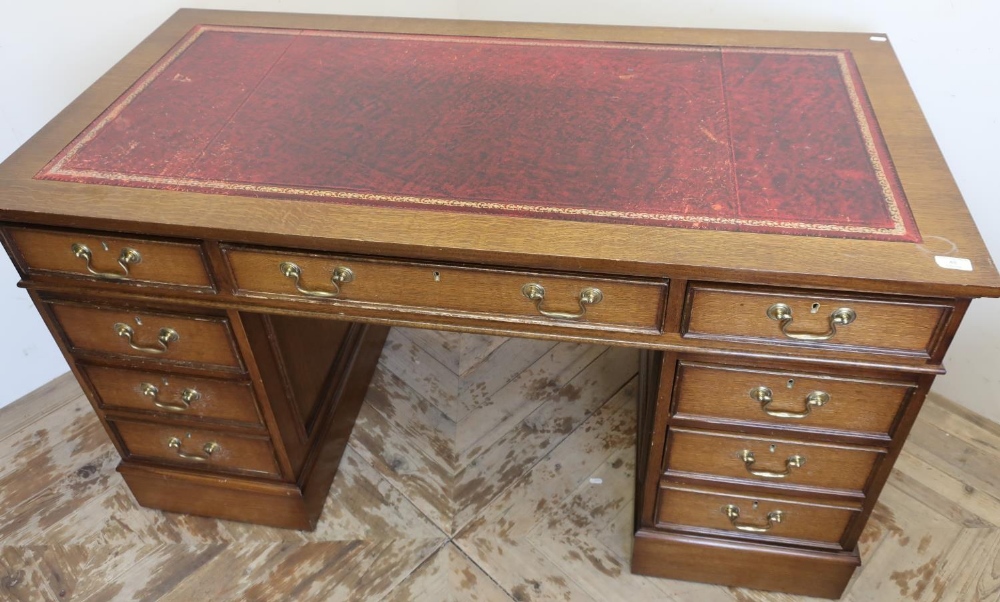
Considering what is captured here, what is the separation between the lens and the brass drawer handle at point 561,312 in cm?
120

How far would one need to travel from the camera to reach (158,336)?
1.45 metres

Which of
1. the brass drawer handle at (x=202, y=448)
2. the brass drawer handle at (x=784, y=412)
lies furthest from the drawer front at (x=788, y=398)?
the brass drawer handle at (x=202, y=448)

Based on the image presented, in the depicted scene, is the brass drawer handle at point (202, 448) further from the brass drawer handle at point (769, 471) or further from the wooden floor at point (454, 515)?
the brass drawer handle at point (769, 471)

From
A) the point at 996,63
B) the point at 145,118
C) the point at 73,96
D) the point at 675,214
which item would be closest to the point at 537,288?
the point at 675,214

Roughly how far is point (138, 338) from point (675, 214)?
39.1 inches

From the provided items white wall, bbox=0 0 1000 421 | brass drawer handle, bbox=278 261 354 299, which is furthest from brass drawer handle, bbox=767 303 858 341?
white wall, bbox=0 0 1000 421

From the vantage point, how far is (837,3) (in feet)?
5.46

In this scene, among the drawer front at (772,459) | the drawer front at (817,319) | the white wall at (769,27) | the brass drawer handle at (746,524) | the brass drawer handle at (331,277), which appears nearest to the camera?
the drawer front at (817,319)

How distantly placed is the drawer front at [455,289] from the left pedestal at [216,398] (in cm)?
17

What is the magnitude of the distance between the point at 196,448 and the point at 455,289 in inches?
30.9

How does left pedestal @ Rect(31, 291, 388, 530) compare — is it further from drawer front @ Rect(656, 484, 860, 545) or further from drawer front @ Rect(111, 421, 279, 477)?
drawer front @ Rect(656, 484, 860, 545)

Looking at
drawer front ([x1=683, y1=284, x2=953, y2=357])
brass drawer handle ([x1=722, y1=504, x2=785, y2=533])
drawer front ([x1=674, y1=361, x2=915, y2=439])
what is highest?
drawer front ([x1=683, y1=284, x2=953, y2=357])

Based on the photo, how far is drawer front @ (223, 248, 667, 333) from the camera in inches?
47.2

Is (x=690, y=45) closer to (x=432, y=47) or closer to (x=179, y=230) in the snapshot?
(x=432, y=47)
